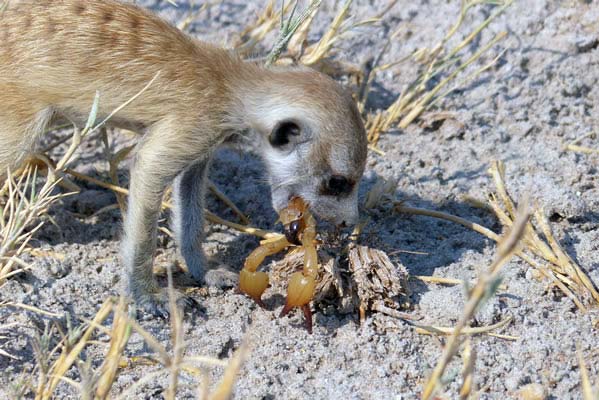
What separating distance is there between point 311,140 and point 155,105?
0.82 m

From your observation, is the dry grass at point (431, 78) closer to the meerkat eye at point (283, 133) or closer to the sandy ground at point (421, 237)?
the sandy ground at point (421, 237)

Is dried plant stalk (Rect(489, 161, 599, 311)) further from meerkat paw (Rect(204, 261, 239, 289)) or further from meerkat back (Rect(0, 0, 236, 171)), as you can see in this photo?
meerkat back (Rect(0, 0, 236, 171))

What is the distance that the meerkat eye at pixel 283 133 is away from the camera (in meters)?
4.25

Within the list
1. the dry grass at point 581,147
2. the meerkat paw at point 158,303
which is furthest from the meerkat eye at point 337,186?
the dry grass at point 581,147

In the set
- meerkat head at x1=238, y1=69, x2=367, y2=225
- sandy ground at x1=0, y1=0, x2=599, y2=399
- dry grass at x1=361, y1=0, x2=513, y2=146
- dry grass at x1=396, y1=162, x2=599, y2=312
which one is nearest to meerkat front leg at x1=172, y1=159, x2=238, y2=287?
sandy ground at x1=0, y1=0, x2=599, y2=399

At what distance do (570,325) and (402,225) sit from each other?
4.08ft

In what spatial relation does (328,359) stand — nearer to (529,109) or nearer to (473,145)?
(473,145)

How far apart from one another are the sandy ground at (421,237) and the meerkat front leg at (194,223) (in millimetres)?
144

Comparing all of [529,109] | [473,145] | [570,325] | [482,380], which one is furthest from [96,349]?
[529,109]

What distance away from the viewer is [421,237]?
4734 millimetres

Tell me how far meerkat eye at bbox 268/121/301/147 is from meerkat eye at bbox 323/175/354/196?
30 cm

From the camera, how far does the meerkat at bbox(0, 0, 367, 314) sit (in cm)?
412

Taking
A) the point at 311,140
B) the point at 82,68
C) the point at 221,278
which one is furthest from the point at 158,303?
the point at 82,68

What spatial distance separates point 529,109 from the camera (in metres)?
5.58
